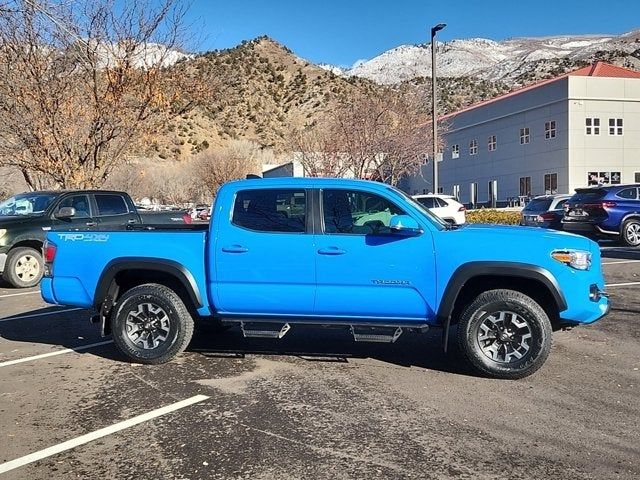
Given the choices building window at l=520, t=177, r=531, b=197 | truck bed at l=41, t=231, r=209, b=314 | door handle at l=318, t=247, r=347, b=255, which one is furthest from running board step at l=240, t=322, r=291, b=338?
building window at l=520, t=177, r=531, b=197

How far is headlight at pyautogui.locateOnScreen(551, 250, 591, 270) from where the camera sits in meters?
5.49

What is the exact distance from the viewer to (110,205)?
1279cm

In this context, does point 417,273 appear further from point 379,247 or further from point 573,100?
point 573,100

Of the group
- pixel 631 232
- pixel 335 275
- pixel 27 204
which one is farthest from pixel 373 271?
pixel 631 232

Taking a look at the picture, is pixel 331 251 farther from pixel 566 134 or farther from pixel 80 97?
pixel 566 134

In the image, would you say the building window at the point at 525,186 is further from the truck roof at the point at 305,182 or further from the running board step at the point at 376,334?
the running board step at the point at 376,334

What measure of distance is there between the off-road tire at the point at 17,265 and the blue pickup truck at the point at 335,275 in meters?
5.94

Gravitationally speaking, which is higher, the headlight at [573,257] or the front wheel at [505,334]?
the headlight at [573,257]

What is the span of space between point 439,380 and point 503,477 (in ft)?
6.23

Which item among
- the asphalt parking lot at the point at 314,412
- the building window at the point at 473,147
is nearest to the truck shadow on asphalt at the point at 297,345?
the asphalt parking lot at the point at 314,412

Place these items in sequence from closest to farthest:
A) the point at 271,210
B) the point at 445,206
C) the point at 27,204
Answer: the point at 271,210 < the point at 27,204 < the point at 445,206

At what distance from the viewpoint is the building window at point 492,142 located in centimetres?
4875

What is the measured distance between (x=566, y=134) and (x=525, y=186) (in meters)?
6.20

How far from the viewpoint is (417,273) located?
5.63 metres
